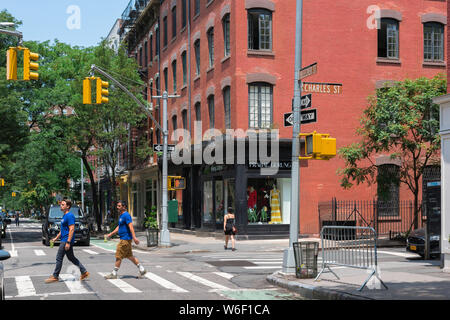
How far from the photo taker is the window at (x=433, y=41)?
30906 mm

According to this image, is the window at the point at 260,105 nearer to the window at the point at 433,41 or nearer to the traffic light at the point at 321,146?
the window at the point at 433,41

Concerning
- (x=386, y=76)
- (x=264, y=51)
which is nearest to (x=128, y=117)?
(x=264, y=51)

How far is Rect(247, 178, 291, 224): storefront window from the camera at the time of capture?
92.4 feet

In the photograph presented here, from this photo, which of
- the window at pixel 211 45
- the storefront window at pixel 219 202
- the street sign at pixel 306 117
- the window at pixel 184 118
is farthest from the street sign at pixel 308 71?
the window at pixel 184 118

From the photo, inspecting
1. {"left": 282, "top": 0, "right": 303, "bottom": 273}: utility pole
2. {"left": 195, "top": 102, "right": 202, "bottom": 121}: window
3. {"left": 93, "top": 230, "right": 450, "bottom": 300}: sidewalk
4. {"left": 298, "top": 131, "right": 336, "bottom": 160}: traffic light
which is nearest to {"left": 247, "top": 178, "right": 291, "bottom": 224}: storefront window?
{"left": 195, "top": 102, "right": 202, "bottom": 121}: window

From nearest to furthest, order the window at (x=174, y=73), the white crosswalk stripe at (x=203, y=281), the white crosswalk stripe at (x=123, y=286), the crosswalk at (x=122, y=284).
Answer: the crosswalk at (x=122, y=284) → the white crosswalk stripe at (x=123, y=286) → the white crosswalk stripe at (x=203, y=281) → the window at (x=174, y=73)

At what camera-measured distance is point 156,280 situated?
→ 43.6ft

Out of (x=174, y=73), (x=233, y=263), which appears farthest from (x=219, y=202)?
(x=233, y=263)

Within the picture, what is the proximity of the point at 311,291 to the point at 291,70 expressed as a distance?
61.8ft

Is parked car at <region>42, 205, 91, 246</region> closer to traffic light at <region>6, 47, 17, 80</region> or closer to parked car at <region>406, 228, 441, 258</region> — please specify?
traffic light at <region>6, 47, 17, 80</region>

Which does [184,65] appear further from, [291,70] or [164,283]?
[164,283]

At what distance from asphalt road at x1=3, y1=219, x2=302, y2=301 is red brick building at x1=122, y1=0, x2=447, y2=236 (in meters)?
8.39

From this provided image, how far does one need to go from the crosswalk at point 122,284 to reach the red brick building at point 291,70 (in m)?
13.7

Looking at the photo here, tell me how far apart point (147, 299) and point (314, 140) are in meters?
5.26
